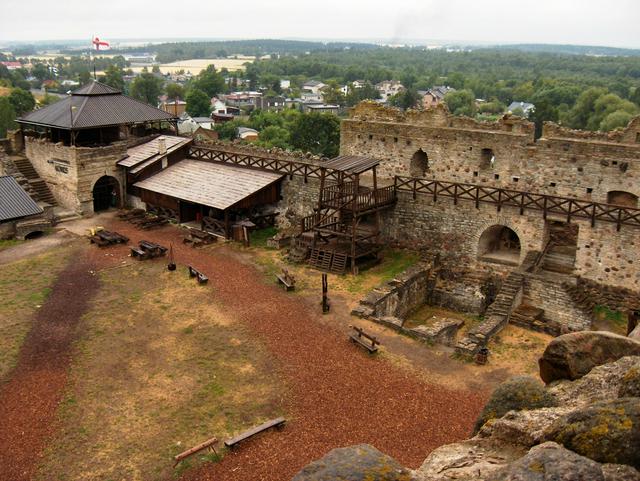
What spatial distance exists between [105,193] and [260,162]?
8.54 metres

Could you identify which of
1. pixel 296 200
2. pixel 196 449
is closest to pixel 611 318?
pixel 296 200

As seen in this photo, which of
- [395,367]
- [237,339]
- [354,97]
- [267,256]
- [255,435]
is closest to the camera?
[255,435]

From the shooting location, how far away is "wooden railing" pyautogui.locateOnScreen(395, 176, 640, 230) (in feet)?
66.7

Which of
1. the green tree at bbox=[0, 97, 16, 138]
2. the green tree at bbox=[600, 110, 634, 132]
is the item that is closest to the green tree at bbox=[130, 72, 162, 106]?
the green tree at bbox=[0, 97, 16, 138]

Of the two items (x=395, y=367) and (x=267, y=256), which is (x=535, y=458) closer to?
(x=395, y=367)

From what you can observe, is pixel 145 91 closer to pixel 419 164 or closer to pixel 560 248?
pixel 419 164

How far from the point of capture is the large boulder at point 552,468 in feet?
17.3

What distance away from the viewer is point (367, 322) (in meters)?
18.7

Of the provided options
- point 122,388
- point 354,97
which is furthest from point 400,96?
point 122,388

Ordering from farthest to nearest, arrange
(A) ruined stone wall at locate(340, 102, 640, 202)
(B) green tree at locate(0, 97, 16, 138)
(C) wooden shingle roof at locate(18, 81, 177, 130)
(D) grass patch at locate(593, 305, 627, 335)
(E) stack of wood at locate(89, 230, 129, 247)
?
(B) green tree at locate(0, 97, 16, 138) < (C) wooden shingle roof at locate(18, 81, 177, 130) < (E) stack of wood at locate(89, 230, 129, 247) < (A) ruined stone wall at locate(340, 102, 640, 202) < (D) grass patch at locate(593, 305, 627, 335)

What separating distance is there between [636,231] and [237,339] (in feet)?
43.6

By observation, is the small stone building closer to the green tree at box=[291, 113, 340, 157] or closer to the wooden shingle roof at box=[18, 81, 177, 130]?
the wooden shingle roof at box=[18, 81, 177, 130]

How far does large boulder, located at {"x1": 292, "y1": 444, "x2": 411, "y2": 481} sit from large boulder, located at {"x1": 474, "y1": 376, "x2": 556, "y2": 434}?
106 inches

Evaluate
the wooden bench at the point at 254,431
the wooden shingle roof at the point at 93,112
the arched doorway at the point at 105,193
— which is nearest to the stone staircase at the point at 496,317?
the wooden bench at the point at 254,431
